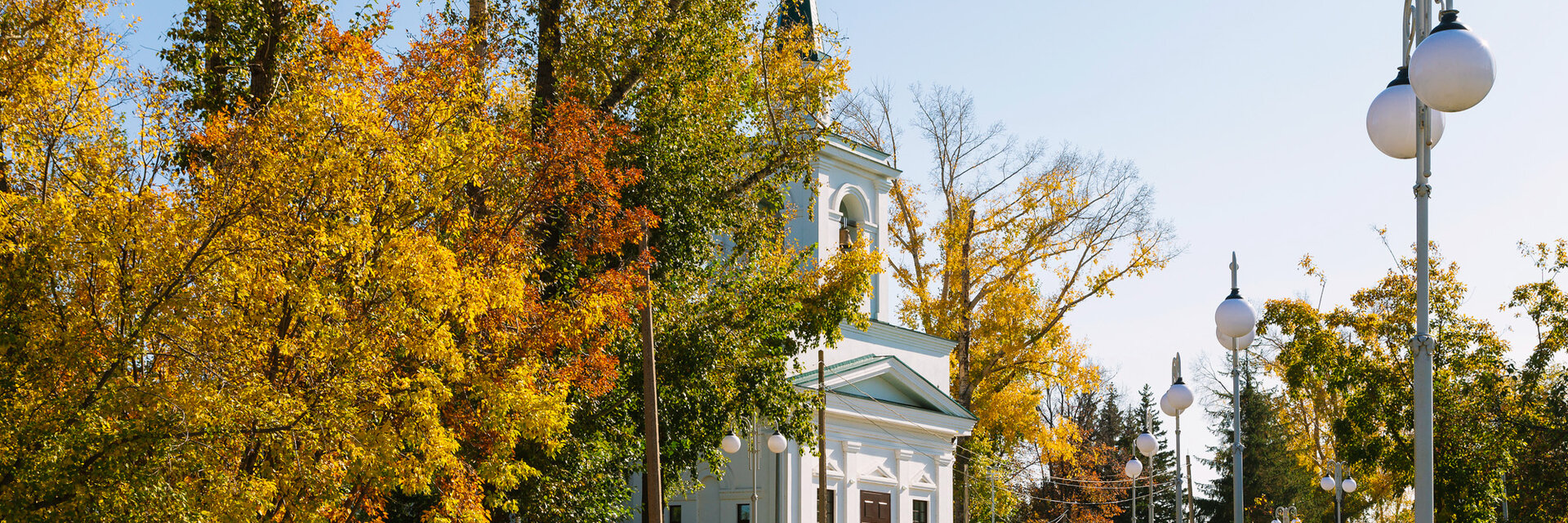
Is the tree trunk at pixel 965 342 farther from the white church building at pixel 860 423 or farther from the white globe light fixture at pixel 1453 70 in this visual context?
the white globe light fixture at pixel 1453 70

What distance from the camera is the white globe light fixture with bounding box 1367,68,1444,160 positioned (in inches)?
285

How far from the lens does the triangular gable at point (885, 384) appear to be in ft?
93.0

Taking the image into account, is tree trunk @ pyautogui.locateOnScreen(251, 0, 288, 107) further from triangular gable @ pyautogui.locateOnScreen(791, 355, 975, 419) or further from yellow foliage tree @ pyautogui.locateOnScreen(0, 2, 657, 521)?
triangular gable @ pyautogui.locateOnScreen(791, 355, 975, 419)

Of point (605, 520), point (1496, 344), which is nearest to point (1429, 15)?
point (605, 520)

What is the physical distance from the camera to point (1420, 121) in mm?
7145

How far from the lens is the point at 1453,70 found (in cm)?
629

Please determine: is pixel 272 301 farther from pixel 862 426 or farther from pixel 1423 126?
pixel 862 426

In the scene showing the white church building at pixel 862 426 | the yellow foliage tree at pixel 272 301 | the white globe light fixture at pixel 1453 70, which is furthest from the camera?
the white church building at pixel 862 426

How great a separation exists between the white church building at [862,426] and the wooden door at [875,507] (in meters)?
0.03

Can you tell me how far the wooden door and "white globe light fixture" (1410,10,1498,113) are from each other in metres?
23.7

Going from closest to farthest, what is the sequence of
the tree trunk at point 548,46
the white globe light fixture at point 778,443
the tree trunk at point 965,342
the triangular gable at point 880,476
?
the tree trunk at point 548,46 → the white globe light fixture at point 778,443 → the triangular gable at point 880,476 → the tree trunk at point 965,342

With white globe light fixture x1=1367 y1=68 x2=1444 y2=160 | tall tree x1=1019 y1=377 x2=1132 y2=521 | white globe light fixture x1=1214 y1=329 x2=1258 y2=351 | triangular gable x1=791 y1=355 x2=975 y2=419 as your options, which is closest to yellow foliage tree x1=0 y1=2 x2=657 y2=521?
white globe light fixture x1=1214 y1=329 x2=1258 y2=351

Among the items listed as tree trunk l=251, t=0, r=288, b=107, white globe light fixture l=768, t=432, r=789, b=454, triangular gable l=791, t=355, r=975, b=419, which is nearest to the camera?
tree trunk l=251, t=0, r=288, b=107

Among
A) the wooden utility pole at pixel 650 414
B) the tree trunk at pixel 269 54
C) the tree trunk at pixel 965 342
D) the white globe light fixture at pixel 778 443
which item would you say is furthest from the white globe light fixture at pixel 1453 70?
the tree trunk at pixel 965 342
